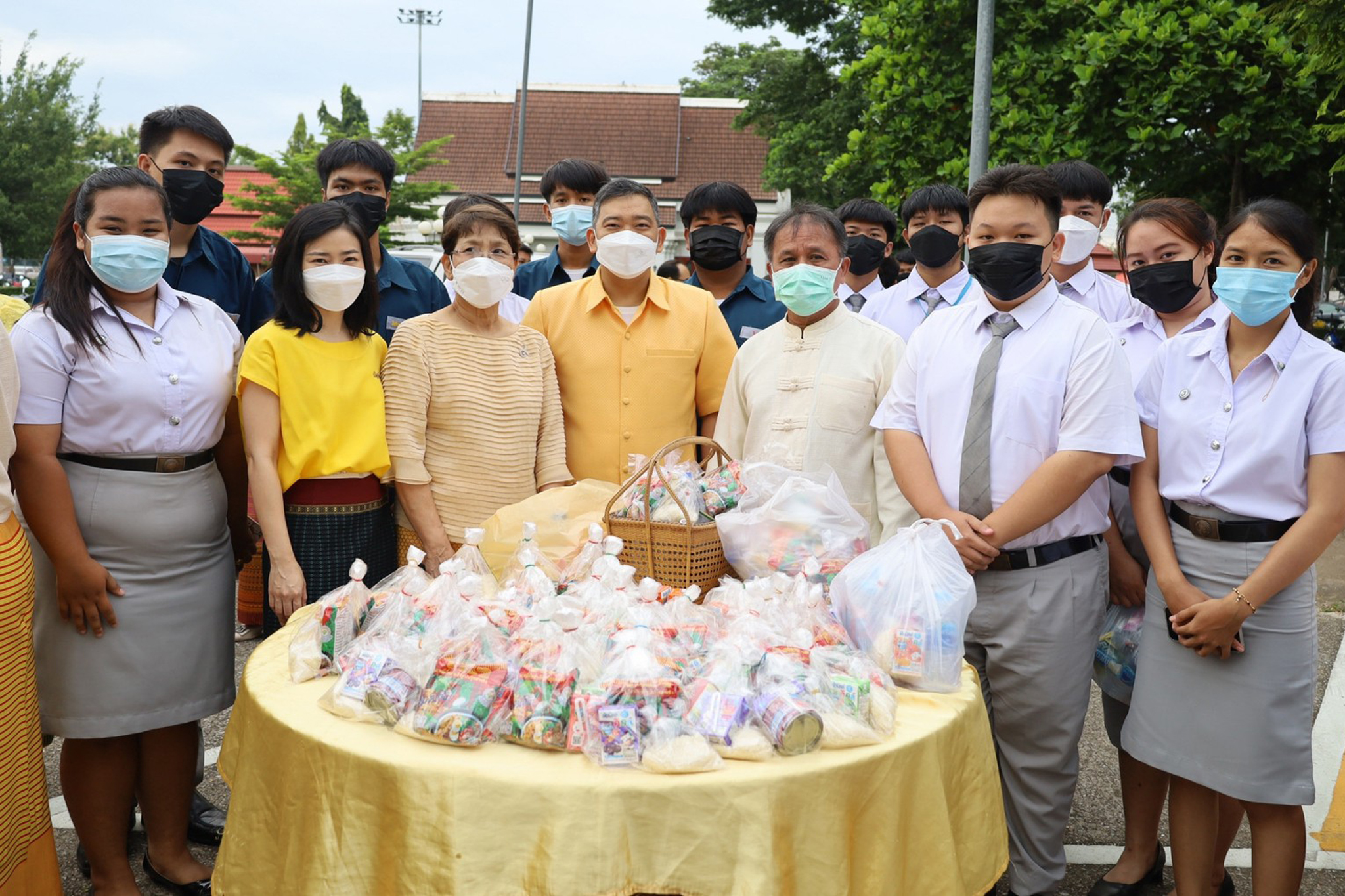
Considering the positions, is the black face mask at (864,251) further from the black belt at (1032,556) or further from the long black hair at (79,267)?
the long black hair at (79,267)

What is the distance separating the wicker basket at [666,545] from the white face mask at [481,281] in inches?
39.1

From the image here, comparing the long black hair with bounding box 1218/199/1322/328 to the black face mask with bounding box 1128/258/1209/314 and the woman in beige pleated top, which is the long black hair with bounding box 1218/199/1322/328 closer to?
the black face mask with bounding box 1128/258/1209/314

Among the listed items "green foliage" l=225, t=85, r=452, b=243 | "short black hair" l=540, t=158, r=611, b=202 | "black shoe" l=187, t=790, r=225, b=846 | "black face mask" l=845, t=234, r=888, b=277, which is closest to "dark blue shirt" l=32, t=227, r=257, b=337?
"short black hair" l=540, t=158, r=611, b=202

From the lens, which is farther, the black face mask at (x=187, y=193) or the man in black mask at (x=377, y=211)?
the man in black mask at (x=377, y=211)

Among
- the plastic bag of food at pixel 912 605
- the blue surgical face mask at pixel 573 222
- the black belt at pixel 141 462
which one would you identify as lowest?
the plastic bag of food at pixel 912 605

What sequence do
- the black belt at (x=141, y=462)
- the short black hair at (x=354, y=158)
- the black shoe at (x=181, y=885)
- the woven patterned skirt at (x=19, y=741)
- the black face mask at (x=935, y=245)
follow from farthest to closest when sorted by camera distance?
the black face mask at (x=935, y=245)
the short black hair at (x=354, y=158)
the black shoe at (x=181, y=885)
the black belt at (x=141, y=462)
the woven patterned skirt at (x=19, y=741)

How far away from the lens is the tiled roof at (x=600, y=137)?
98.8 feet

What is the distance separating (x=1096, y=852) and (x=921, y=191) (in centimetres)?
321

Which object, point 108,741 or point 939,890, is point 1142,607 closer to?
point 939,890

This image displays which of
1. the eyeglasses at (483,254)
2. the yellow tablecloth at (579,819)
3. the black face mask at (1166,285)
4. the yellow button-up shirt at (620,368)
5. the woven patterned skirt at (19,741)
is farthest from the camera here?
the yellow button-up shirt at (620,368)

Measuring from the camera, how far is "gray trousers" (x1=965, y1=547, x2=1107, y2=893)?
9.98 ft

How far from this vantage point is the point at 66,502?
9.57 ft

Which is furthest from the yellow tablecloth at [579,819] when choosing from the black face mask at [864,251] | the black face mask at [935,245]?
the black face mask at [864,251]

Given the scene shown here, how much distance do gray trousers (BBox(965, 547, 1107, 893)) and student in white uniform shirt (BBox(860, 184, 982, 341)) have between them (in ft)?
7.99
